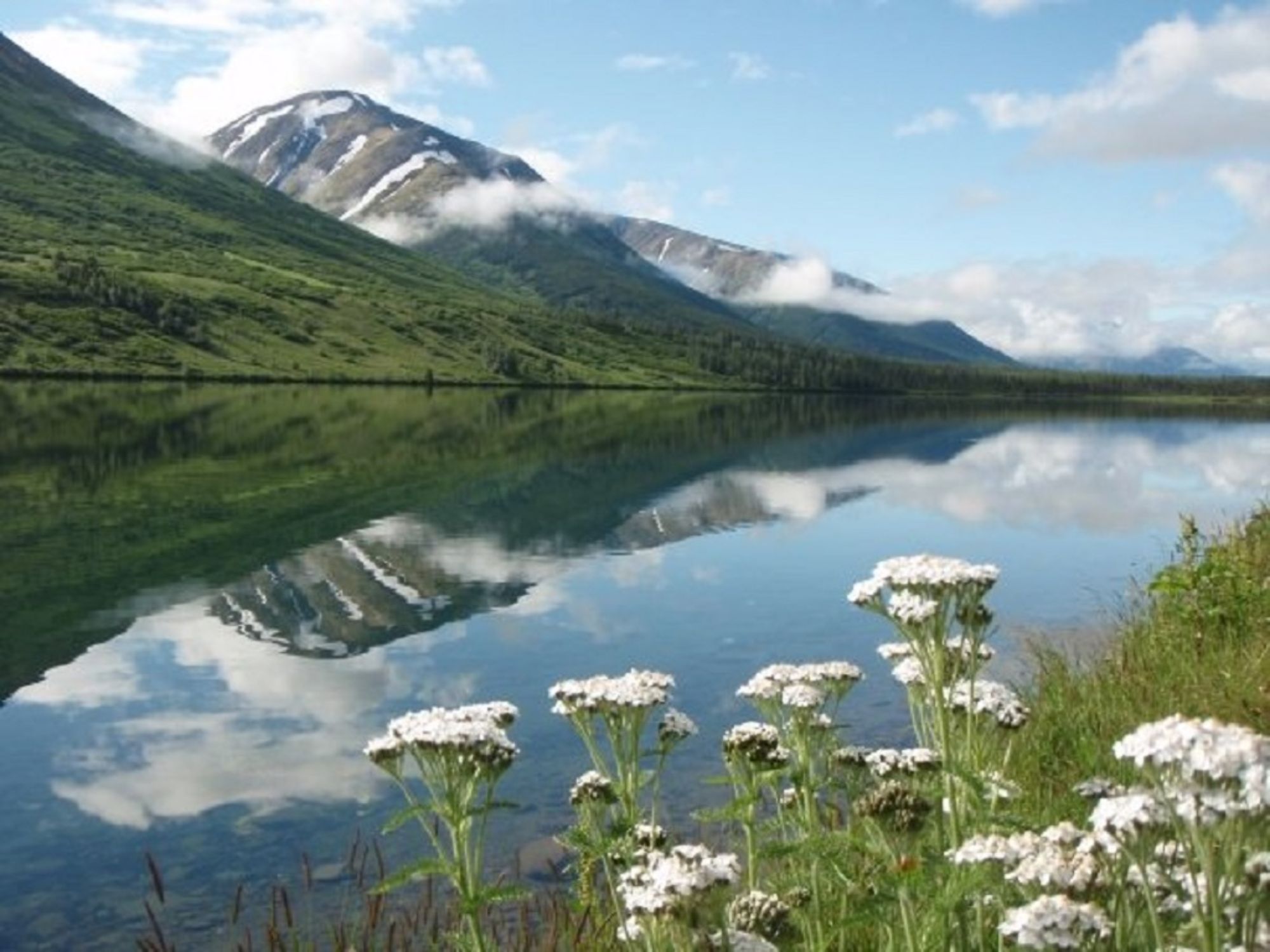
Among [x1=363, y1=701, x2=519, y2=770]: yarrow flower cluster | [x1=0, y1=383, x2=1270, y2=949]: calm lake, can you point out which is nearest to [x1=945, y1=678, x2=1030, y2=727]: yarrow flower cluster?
[x1=363, y1=701, x2=519, y2=770]: yarrow flower cluster

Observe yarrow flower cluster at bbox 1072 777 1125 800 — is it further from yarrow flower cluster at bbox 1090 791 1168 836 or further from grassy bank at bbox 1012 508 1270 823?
grassy bank at bbox 1012 508 1270 823

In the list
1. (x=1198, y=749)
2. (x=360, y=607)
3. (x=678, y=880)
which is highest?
(x=1198, y=749)

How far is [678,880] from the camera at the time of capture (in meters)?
5.98

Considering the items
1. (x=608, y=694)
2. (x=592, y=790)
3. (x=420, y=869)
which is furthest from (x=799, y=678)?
(x=420, y=869)

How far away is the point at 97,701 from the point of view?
3231cm

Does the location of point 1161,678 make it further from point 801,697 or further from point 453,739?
point 453,739

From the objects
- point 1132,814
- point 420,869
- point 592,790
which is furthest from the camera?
point 592,790

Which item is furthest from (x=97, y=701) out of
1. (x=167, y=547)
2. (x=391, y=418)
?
(x=391, y=418)

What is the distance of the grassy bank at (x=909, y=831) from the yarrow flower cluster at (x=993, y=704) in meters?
0.03

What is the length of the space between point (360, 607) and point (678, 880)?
135 ft

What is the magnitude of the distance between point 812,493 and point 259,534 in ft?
151

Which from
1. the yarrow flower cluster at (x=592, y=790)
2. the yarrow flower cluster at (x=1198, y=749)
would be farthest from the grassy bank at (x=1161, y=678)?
the yarrow flower cluster at (x=1198, y=749)

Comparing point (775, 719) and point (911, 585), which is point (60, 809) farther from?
point (911, 585)

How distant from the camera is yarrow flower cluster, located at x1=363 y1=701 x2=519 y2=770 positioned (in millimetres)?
7879
